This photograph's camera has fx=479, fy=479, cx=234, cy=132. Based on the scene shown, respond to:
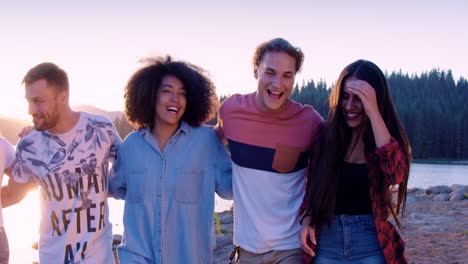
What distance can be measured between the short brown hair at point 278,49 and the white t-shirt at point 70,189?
5.07 feet

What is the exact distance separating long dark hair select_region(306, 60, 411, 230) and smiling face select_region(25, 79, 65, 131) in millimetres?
2153

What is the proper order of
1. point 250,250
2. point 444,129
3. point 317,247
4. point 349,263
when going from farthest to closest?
point 444,129, point 250,250, point 317,247, point 349,263

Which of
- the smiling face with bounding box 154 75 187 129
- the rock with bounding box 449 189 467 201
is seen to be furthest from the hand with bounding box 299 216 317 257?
the rock with bounding box 449 189 467 201

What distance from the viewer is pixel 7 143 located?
4250 mm

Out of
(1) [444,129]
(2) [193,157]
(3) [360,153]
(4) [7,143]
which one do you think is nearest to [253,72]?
(2) [193,157]

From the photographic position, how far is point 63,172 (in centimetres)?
387

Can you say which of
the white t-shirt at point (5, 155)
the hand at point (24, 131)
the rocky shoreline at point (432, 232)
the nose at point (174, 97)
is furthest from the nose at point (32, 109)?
the rocky shoreline at point (432, 232)

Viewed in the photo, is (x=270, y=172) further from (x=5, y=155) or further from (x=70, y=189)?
(x=5, y=155)

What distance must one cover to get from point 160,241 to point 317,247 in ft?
4.13

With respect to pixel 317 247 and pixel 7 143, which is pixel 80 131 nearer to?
pixel 7 143

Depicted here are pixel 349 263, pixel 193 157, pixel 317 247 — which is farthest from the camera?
pixel 193 157

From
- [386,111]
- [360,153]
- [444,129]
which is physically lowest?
[444,129]

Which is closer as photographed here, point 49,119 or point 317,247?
point 317,247

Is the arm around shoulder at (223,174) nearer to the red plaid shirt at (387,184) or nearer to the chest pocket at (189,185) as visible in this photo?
the chest pocket at (189,185)
